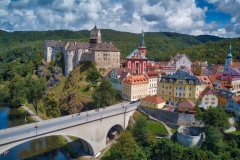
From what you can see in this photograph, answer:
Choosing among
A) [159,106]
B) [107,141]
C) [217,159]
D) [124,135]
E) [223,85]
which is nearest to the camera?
[217,159]

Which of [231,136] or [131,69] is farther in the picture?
[131,69]

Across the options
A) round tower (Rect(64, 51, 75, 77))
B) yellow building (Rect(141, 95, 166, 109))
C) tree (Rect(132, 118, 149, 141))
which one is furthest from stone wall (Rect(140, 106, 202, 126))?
round tower (Rect(64, 51, 75, 77))

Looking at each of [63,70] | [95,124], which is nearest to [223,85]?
[95,124]

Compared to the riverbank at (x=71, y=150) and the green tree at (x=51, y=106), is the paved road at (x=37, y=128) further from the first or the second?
the green tree at (x=51, y=106)

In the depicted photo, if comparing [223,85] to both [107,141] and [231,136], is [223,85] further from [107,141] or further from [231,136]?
[107,141]

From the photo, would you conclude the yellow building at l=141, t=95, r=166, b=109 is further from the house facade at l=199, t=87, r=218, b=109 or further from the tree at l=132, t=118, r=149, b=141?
the tree at l=132, t=118, r=149, b=141

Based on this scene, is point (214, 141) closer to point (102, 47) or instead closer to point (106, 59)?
point (106, 59)

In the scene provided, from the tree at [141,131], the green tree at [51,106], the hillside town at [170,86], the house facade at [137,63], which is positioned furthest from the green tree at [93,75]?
the tree at [141,131]
